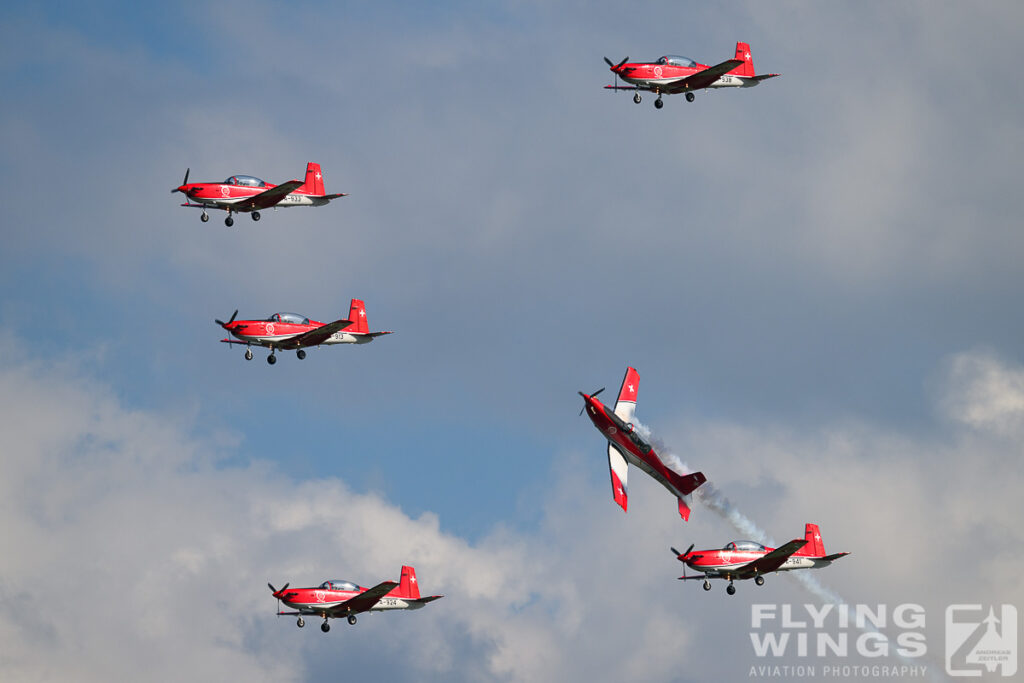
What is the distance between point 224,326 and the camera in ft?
309

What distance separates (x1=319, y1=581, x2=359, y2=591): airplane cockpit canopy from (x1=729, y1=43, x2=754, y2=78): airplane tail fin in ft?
132

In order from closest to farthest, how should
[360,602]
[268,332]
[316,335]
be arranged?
[268,332] → [316,335] → [360,602]

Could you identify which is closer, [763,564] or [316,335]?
[763,564]

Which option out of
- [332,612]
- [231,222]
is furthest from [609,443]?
[231,222]

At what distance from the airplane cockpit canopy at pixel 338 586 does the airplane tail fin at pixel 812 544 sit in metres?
27.6

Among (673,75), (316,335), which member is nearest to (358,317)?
(316,335)

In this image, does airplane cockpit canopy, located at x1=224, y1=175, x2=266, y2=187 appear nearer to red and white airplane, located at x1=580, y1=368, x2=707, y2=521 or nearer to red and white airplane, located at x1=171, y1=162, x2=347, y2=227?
red and white airplane, located at x1=171, y1=162, x2=347, y2=227

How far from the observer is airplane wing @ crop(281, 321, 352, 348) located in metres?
96.8

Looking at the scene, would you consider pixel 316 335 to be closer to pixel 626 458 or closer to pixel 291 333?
pixel 291 333

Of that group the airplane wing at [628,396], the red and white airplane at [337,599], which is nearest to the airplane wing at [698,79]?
the airplane wing at [628,396]

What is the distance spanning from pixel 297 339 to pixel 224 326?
480 centimetres

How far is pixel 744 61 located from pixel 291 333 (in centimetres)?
3322

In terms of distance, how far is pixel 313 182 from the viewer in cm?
10169

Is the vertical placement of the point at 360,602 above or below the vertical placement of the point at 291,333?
below
